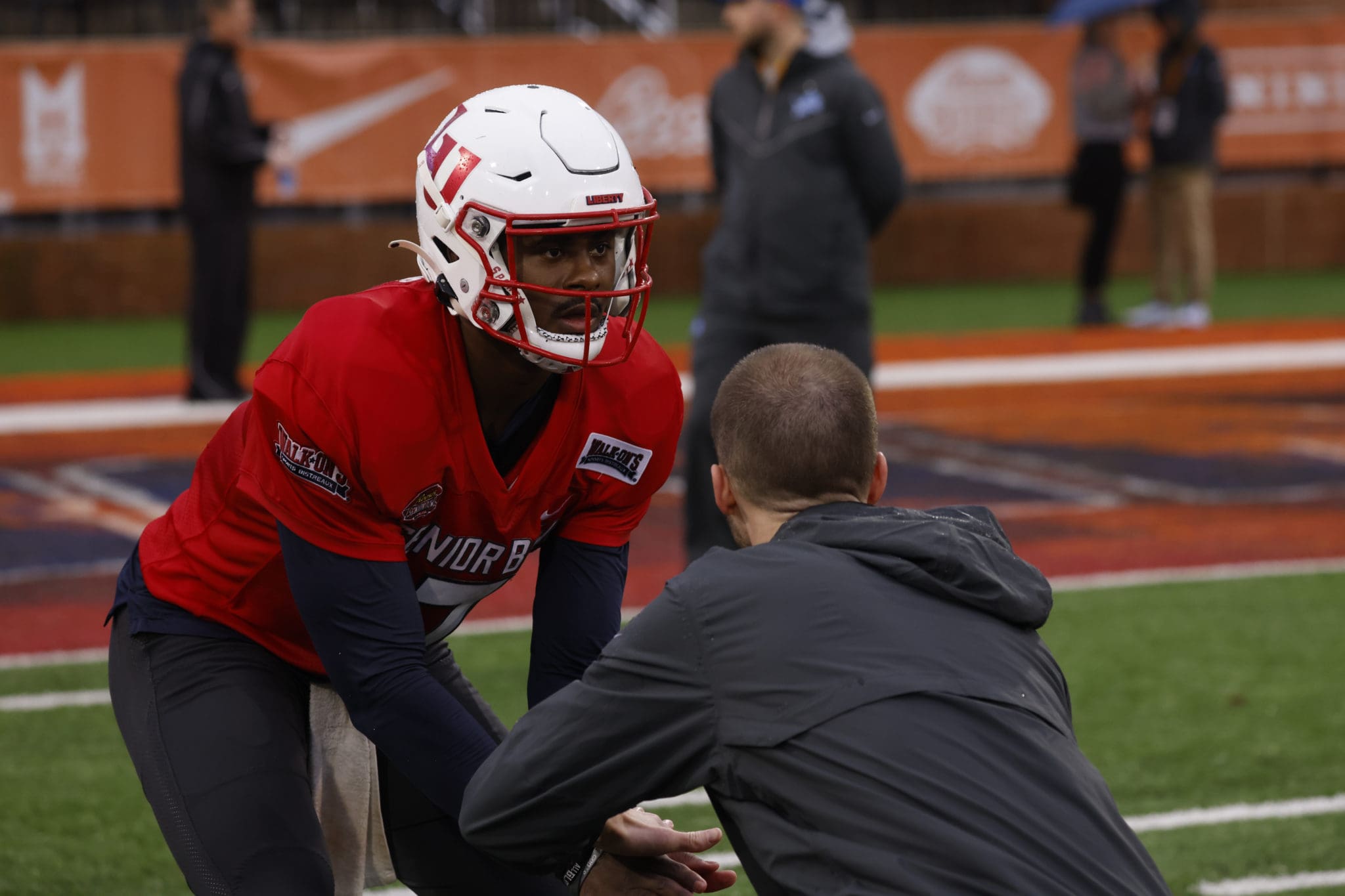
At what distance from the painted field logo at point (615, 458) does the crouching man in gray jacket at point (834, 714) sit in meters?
0.69

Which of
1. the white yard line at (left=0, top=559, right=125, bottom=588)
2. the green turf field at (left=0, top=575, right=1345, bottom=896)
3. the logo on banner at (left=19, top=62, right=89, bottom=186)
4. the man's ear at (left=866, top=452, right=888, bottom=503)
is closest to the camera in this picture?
the man's ear at (left=866, top=452, right=888, bottom=503)

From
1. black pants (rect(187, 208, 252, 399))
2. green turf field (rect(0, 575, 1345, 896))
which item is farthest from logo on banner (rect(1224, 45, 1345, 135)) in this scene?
green turf field (rect(0, 575, 1345, 896))

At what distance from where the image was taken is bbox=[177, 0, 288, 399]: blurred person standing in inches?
437

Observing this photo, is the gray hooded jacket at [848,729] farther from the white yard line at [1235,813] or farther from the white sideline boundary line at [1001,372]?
the white sideline boundary line at [1001,372]

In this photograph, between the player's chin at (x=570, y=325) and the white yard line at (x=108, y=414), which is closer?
the player's chin at (x=570, y=325)

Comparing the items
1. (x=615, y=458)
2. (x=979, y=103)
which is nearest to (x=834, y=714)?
(x=615, y=458)

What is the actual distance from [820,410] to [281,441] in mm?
997

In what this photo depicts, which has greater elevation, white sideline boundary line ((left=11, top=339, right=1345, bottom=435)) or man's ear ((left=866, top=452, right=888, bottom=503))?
man's ear ((left=866, top=452, right=888, bottom=503))

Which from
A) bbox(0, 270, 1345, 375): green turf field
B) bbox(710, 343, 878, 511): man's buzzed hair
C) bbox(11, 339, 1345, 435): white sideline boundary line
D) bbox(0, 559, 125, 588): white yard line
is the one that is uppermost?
bbox(710, 343, 878, 511): man's buzzed hair

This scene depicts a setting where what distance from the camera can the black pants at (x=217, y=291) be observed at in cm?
1137

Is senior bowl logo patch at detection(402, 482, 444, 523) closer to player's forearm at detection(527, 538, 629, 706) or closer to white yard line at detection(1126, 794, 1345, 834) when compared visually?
player's forearm at detection(527, 538, 629, 706)

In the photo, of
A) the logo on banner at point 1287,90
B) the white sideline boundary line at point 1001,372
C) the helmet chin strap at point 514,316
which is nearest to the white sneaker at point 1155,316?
the white sideline boundary line at point 1001,372

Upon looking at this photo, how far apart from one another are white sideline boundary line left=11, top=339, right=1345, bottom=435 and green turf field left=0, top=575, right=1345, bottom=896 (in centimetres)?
541

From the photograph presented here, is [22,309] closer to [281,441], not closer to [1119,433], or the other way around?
[1119,433]
